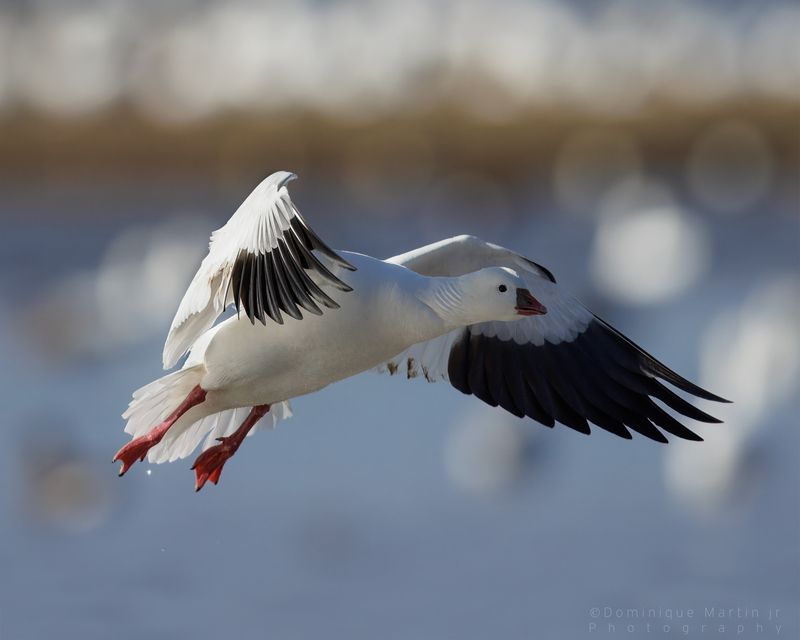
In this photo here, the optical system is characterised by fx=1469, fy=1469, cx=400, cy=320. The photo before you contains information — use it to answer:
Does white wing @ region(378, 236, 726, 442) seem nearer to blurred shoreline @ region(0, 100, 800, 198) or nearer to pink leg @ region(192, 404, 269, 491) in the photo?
pink leg @ region(192, 404, 269, 491)

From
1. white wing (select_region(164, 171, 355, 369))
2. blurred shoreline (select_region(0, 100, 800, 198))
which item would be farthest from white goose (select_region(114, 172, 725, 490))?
blurred shoreline (select_region(0, 100, 800, 198))

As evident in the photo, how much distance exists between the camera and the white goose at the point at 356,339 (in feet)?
9.23

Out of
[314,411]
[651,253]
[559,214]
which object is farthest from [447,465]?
[559,214]

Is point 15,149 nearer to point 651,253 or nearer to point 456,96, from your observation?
point 456,96

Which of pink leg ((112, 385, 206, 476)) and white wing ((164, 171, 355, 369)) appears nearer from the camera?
white wing ((164, 171, 355, 369))

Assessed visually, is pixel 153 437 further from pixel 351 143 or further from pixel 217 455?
pixel 351 143

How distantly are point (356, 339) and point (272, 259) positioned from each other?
0.31m

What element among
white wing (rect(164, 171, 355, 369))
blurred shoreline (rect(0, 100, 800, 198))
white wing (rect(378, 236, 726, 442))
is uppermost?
white wing (rect(164, 171, 355, 369))

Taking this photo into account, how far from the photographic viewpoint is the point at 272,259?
2.78m

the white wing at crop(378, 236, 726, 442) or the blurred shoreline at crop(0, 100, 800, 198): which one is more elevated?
the white wing at crop(378, 236, 726, 442)

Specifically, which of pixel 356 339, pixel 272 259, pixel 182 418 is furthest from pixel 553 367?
pixel 272 259

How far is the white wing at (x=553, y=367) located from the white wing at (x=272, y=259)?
71 centimetres

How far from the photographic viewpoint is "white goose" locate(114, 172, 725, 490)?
281 centimetres

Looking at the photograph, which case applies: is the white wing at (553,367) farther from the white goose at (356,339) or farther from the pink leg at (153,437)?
the pink leg at (153,437)
